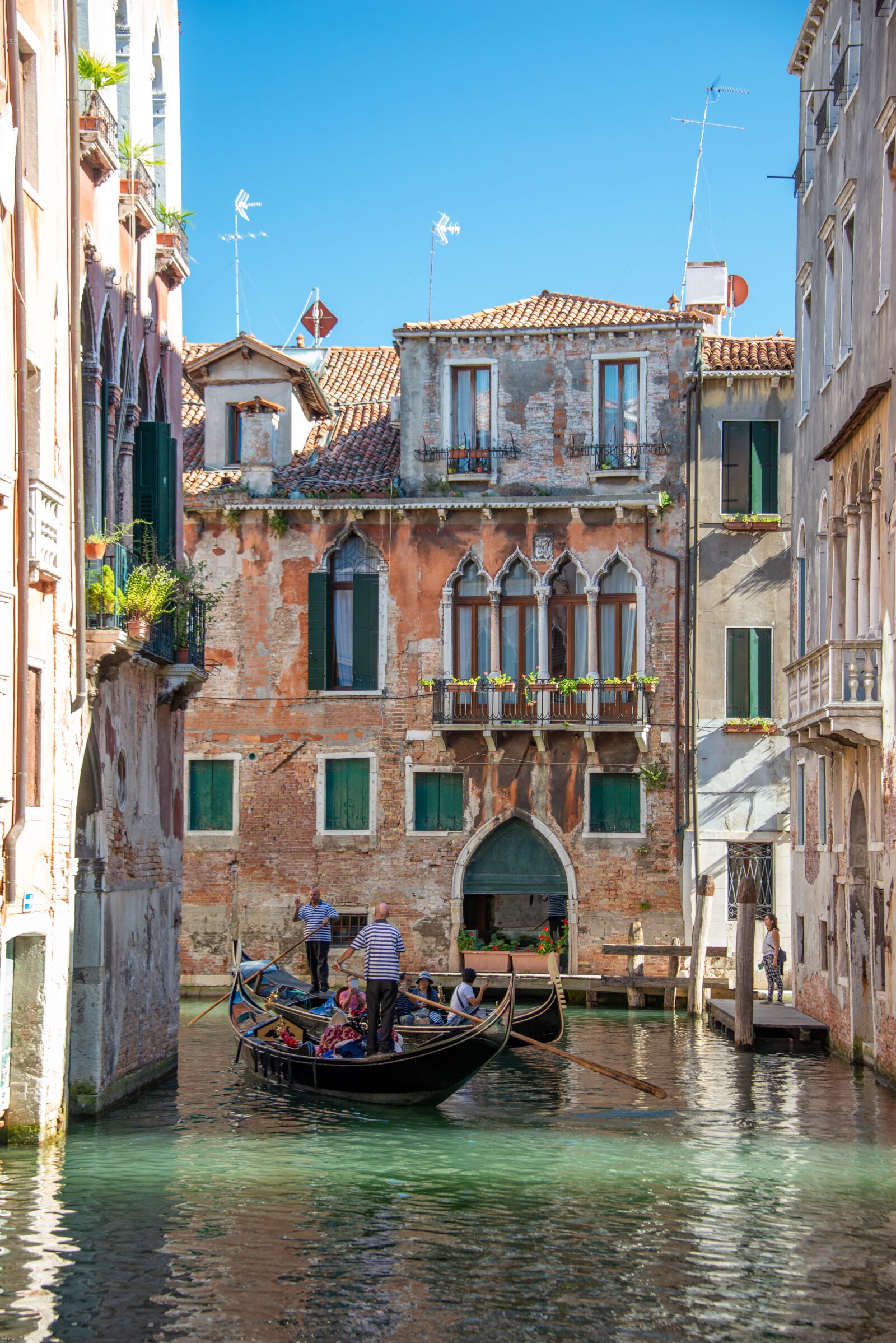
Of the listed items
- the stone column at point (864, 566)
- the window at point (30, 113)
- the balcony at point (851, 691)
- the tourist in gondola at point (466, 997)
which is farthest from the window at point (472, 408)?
the window at point (30, 113)

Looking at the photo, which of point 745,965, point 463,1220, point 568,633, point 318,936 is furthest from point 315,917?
point 463,1220

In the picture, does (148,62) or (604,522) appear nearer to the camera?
(148,62)

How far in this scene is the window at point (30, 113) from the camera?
11305mm

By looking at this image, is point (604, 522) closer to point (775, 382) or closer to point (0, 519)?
point (775, 382)

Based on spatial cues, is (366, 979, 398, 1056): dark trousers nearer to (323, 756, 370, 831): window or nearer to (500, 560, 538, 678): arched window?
(323, 756, 370, 831): window

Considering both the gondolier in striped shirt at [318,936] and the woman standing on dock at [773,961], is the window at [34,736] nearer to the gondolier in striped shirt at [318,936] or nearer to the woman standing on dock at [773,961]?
the gondolier in striped shirt at [318,936]

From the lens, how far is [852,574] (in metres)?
16.6

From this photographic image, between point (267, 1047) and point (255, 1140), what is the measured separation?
2.64m

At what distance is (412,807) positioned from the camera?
959 inches

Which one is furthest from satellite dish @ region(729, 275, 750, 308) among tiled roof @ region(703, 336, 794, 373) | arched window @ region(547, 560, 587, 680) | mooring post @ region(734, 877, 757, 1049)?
mooring post @ region(734, 877, 757, 1049)

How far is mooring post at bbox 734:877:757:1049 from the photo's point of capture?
17719mm

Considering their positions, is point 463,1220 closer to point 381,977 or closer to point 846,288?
point 381,977

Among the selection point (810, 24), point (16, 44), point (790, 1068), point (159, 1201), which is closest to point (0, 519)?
point (16, 44)

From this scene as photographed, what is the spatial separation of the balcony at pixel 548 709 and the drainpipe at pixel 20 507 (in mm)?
13386
